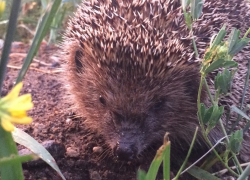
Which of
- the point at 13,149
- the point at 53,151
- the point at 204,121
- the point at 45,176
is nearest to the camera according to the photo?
the point at 13,149

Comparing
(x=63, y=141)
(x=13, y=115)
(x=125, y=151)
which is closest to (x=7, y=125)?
(x=13, y=115)

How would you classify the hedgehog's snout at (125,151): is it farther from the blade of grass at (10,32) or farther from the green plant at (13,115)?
the blade of grass at (10,32)

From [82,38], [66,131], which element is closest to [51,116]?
[66,131]

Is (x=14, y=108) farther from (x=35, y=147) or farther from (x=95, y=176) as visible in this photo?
(x=95, y=176)

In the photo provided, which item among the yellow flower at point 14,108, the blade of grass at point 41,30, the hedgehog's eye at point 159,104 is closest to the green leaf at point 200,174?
the hedgehog's eye at point 159,104

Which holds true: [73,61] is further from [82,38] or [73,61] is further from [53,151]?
[53,151]

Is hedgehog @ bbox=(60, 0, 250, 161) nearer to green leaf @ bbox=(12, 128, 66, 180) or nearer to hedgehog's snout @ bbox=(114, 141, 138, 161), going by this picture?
hedgehog's snout @ bbox=(114, 141, 138, 161)
